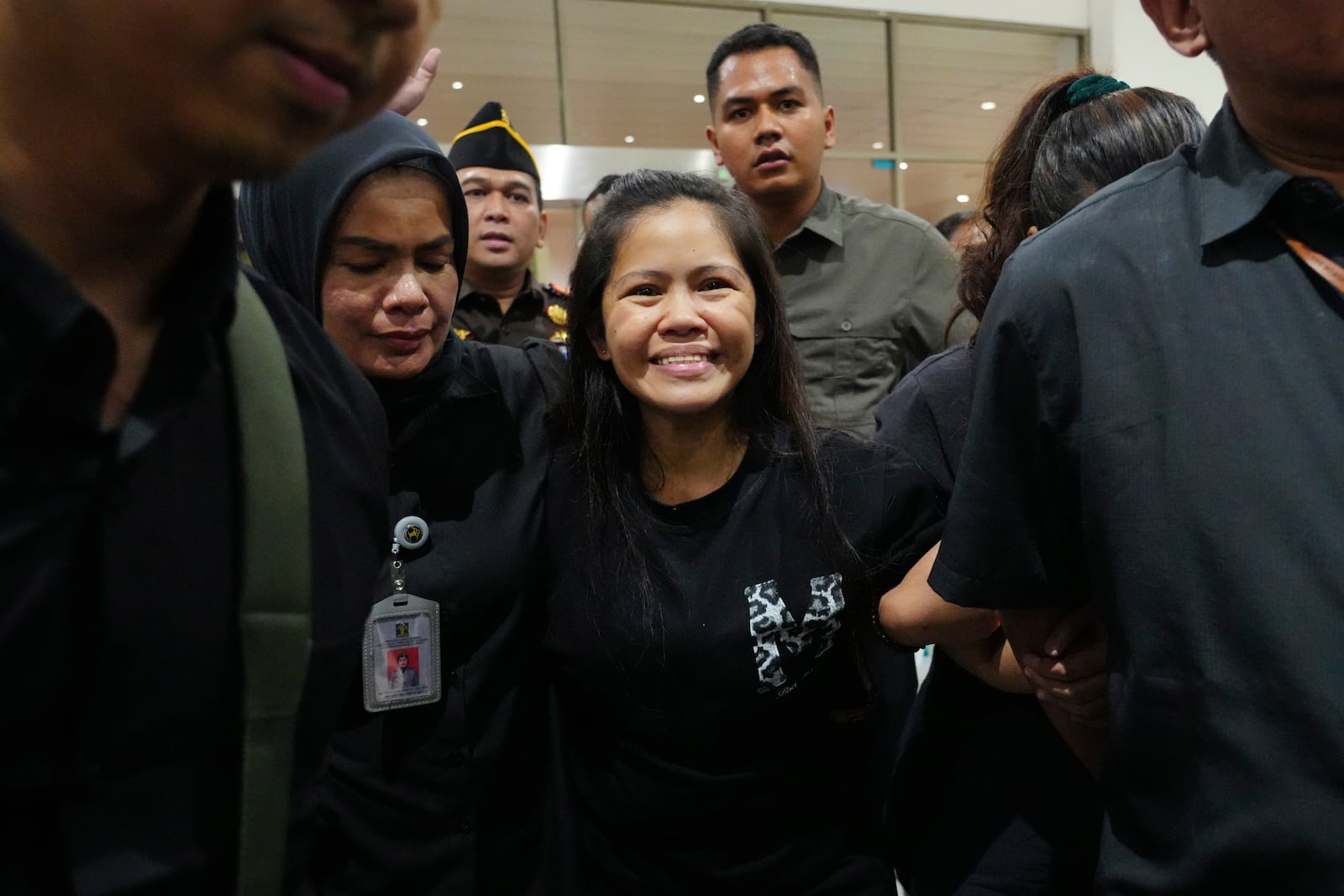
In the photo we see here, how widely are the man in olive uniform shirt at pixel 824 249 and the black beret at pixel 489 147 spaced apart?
76 centimetres

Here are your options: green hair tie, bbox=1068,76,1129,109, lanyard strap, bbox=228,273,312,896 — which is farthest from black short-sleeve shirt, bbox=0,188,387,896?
green hair tie, bbox=1068,76,1129,109

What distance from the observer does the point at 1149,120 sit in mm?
1360

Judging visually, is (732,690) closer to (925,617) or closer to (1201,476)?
(925,617)

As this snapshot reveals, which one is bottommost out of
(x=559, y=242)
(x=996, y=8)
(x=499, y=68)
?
(x=559, y=242)

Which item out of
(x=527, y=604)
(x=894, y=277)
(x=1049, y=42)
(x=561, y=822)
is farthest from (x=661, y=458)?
(x=1049, y=42)

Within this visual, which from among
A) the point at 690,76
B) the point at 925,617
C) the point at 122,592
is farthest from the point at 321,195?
the point at 690,76

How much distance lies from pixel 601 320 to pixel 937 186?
632 cm

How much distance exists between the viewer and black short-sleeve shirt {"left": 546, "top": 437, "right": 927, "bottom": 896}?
147 cm

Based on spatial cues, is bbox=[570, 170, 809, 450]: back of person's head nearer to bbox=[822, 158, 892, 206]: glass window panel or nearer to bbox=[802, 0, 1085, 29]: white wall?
bbox=[802, 0, 1085, 29]: white wall

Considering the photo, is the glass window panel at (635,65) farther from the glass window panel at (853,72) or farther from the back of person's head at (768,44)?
the back of person's head at (768,44)

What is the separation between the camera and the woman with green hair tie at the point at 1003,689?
1.37m

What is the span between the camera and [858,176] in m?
7.17

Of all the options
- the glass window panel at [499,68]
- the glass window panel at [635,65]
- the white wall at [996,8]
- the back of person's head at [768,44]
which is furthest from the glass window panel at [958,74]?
→ the back of person's head at [768,44]

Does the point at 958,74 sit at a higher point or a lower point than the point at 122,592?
higher
